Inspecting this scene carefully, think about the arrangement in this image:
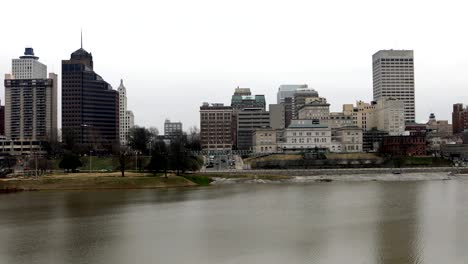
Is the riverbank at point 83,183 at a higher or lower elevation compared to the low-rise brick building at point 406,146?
lower

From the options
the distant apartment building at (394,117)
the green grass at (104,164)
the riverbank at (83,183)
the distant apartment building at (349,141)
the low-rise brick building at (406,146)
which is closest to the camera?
the riverbank at (83,183)

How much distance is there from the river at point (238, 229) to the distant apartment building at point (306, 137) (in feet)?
277

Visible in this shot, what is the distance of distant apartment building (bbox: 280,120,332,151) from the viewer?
152m

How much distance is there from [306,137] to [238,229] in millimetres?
113437

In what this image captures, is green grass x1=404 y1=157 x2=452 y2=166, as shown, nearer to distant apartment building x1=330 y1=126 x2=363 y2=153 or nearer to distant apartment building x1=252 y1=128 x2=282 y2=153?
distant apartment building x1=330 y1=126 x2=363 y2=153

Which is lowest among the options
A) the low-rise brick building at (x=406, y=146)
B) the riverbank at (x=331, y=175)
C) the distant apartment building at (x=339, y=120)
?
the riverbank at (x=331, y=175)

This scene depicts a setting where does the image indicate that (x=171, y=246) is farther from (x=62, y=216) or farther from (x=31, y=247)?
(x=62, y=216)

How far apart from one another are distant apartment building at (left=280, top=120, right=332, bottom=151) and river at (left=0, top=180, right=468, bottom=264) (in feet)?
277

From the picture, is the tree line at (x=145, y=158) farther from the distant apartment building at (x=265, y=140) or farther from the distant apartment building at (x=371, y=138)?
the distant apartment building at (x=371, y=138)

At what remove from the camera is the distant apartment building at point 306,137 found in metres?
152

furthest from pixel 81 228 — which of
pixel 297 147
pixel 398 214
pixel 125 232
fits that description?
pixel 297 147

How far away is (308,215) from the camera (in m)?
48.3

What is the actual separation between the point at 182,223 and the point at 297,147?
10871 centimetres

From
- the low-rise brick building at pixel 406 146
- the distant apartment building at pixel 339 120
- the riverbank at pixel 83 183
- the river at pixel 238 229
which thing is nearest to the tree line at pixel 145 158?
the riverbank at pixel 83 183
